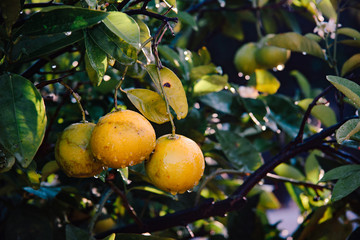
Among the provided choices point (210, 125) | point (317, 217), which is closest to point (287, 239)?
point (317, 217)

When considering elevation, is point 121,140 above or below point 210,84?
above

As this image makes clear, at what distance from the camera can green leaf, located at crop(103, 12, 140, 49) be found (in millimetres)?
497

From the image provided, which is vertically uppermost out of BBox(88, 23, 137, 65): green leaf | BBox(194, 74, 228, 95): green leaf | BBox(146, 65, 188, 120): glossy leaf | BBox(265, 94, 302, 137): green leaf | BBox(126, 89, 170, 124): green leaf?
BBox(88, 23, 137, 65): green leaf

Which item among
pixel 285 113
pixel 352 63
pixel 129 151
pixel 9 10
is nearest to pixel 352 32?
pixel 352 63

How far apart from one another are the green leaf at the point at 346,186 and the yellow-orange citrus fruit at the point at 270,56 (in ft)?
2.60

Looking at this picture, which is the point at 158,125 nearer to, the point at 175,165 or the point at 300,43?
the point at 175,165

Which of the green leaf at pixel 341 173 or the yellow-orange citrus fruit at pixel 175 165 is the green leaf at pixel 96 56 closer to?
the yellow-orange citrus fruit at pixel 175 165

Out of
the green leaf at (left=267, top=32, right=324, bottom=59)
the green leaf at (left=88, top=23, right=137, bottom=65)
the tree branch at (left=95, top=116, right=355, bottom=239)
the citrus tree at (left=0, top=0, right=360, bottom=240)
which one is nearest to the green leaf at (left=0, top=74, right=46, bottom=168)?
the citrus tree at (left=0, top=0, right=360, bottom=240)

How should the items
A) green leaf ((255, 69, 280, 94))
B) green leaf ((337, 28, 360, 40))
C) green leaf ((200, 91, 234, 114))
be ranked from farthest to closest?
1. green leaf ((255, 69, 280, 94))
2. green leaf ((200, 91, 234, 114))
3. green leaf ((337, 28, 360, 40))

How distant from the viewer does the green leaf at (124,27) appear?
50 centimetres

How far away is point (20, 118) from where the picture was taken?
0.51 m

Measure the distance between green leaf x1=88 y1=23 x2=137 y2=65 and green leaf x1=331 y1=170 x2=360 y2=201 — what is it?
448 millimetres

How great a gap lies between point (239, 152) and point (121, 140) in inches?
23.0

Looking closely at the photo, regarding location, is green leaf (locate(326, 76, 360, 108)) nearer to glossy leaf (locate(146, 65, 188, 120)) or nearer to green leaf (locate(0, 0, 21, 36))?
glossy leaf (locate(146, 65, 188, 120))
